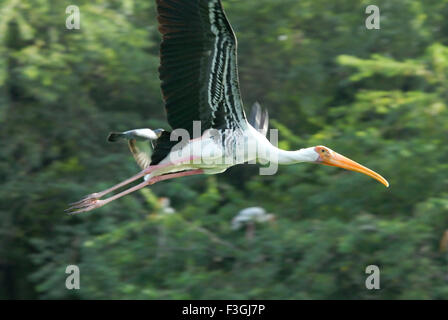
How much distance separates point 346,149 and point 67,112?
10.3 feet

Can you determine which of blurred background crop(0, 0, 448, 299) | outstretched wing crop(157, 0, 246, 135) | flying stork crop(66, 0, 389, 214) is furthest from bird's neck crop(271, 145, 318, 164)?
blurred background crop(0, 0, 448, 299)

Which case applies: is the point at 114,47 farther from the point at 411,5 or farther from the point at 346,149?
the point at 411,5

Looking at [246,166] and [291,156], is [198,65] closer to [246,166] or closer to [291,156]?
[291,156]

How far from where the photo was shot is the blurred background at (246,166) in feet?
25.1

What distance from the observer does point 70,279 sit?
7945 millimetres

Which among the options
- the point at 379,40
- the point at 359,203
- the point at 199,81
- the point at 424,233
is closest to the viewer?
the point at 199,81

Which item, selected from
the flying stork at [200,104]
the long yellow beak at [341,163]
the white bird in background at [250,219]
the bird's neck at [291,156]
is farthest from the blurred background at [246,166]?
the flying stork at [200,104]

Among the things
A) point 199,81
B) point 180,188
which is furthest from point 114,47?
point 199,81

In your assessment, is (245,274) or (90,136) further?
(90,136)

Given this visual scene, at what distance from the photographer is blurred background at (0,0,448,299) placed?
25.1 feet

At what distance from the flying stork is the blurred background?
1952mm

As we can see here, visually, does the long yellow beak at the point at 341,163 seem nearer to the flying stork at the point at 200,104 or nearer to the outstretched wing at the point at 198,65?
the flying stork at the point at 200,104

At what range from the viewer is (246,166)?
9.20m

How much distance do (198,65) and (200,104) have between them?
323mm
